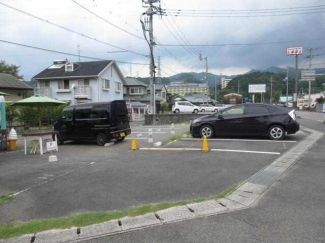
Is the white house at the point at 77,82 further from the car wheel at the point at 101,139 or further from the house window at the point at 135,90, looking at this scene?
the car wheel at the point at 101,139

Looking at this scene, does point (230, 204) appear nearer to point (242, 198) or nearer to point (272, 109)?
point (242, 198)

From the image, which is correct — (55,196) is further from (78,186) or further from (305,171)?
(305,171)

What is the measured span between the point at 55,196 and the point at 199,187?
8.95 ft

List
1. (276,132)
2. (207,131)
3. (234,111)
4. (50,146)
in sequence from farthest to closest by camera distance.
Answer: (207,131) → (234,111) → (276,132) → (50,146)

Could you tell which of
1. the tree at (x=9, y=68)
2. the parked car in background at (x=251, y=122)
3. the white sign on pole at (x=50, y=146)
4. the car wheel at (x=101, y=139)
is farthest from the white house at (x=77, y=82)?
the parked car in background at (x=251, y=122)

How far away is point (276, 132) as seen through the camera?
32.2 feet

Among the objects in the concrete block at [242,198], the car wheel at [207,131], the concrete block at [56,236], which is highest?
the car wheel at [207,131]

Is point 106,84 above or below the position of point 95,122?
above

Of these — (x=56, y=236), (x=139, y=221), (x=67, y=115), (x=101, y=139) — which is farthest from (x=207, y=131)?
(x=56, y=236)

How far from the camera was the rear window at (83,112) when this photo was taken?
443 inches

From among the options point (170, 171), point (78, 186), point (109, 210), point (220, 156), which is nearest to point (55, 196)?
point (78, 186)

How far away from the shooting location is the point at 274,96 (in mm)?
87750

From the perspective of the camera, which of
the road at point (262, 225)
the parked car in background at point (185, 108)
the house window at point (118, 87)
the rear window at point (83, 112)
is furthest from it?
the parked car in background at point (185, 108)

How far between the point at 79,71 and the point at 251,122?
2663cm
